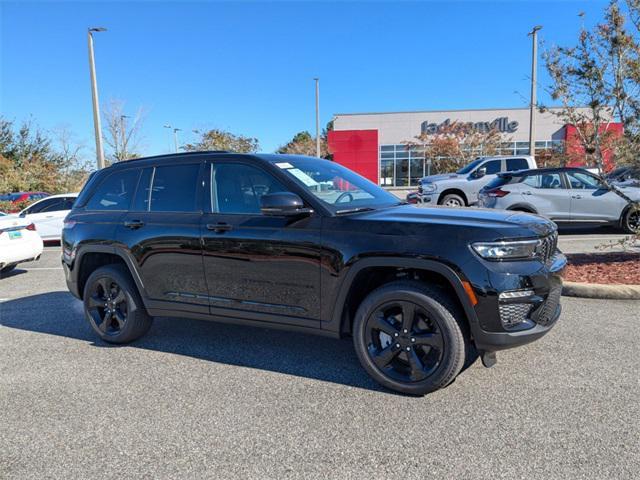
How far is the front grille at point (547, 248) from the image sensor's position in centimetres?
325

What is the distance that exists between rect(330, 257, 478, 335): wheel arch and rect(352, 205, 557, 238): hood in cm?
24

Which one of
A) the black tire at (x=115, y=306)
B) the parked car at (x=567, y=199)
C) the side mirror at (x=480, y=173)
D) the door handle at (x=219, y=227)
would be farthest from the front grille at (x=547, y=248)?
the side mirror at (x=480, y=173)

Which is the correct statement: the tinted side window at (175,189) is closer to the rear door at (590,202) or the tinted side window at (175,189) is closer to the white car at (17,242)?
the white car at (17,242)

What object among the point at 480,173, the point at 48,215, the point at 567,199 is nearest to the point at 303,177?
the point at 567,199

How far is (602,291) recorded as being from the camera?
5684 mm

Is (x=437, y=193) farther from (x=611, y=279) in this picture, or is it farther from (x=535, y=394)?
(x=535, y=394)

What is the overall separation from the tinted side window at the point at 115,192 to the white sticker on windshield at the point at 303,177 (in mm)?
1744

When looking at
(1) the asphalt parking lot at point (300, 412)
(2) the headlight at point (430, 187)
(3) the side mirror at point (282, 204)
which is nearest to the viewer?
(1) the asphalt parking lot at point (300, 412)

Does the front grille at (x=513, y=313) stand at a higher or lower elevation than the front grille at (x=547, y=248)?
lower

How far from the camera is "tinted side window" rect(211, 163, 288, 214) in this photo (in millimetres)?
3863

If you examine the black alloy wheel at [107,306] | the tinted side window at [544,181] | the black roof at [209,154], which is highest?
the black roof at [209,154]

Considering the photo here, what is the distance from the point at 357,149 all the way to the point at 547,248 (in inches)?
1293

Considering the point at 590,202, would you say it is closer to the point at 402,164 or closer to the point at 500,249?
the point at 500,249

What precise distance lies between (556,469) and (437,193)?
1185 centimetres
